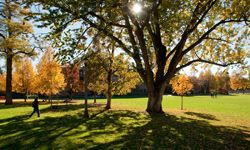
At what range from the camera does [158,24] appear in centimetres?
2091

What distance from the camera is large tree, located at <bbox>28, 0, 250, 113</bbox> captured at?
15.0 meters

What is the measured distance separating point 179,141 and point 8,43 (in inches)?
1025

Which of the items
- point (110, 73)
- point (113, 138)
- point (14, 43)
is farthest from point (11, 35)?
point (113, 138)

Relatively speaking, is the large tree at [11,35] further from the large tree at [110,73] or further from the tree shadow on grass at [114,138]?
the tree shadow on grass at [114,138]

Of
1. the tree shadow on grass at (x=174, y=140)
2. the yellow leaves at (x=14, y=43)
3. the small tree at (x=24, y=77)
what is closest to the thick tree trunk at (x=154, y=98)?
the tree shadow on grass at (x=174, y=140)

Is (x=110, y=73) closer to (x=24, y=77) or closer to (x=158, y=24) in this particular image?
(x=158, y=24)

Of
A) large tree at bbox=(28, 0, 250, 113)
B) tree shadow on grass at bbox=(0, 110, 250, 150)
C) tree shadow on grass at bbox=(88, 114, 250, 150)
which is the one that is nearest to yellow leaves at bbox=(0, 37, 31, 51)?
large tree at bbox=(28, 0, 250, 113)

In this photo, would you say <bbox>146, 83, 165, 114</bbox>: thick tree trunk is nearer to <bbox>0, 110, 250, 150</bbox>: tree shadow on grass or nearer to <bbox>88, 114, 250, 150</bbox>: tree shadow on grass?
<bbox>0, 110, 250, 150</bbox>: tree shadow on grass

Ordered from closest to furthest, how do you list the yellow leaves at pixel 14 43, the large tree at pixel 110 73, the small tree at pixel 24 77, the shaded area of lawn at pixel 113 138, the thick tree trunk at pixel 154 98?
the shaded area of lawn at pixel 113 138
the thick tree trunk at pixel 154 98
the large tree at pixel 110 73
the yellow leaves at pixel 14 43
the small tree at pixel 24 77

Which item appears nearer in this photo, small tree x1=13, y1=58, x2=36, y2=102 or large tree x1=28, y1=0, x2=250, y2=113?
large tree x1=28, y1=0, x2=250, y2=113

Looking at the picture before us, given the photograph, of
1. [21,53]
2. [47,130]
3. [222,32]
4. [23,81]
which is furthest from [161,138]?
[23,81]

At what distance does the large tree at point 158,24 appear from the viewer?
15.0 metres

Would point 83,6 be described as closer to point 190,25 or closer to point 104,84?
point 190,25

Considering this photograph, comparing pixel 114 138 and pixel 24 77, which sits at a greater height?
pixel 24 77
